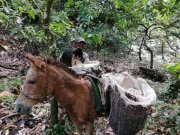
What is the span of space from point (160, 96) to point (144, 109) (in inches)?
172

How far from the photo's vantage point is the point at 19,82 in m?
8.35

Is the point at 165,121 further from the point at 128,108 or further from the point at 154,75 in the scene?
the point at 154,75

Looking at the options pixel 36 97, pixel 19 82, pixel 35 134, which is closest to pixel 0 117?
pixel 35 134

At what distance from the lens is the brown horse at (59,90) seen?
412cm

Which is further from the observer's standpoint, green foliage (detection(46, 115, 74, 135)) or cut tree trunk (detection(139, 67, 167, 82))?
cut tree trunk (detection(139, 67, 167, 82))

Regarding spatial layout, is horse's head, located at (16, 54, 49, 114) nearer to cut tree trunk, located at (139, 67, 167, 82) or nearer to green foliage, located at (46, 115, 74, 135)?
green foliage, located at (46, 115, 74, 135)

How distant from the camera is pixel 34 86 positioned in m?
4.12

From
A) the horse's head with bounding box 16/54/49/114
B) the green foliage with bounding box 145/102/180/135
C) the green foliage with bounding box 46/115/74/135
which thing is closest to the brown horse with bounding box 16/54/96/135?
the horse's head with bounding box 16/54/49/114

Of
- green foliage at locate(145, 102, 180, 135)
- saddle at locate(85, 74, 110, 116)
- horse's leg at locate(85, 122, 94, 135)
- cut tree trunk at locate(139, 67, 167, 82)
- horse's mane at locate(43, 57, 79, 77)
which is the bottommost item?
green foliage at locate(145, 102, 180, 135)

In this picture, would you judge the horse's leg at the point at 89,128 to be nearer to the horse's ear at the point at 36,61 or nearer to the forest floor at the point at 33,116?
the forest floor at the point at 33,116

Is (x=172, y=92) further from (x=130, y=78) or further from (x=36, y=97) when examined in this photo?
(x=36, y=97)

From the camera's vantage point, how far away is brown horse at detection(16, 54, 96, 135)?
4125 millimetres

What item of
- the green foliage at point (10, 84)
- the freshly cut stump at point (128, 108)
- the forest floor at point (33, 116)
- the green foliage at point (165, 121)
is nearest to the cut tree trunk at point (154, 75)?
the forest floor at point (33, 116)

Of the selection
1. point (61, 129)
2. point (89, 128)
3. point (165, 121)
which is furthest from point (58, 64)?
point (165, 121)
